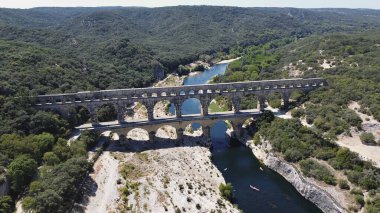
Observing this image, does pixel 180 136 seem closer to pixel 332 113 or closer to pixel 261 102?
pixel 261 102

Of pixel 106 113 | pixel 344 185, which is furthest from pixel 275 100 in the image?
pixel 106 113

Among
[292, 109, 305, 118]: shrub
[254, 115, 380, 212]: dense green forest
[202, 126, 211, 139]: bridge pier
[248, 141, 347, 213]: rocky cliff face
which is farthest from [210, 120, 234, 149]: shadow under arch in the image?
[292, 109, 305, 118]: shrub

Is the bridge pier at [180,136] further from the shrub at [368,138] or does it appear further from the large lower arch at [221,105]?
the shrub at [368,138]

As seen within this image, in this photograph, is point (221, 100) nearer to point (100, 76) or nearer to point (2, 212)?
point (100, 76)

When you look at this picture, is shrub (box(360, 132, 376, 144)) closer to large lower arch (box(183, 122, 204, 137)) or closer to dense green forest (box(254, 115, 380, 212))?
dense green forest (box(254, 115, 380, 212))

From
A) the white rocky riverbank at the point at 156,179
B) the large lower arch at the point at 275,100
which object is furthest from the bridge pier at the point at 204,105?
the large lower arch at the point at 275,100

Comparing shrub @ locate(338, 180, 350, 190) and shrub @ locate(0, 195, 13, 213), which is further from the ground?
shrub @ locate(0, 195, 13, 213)
